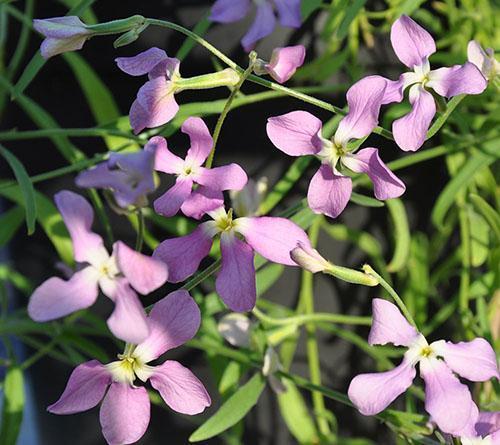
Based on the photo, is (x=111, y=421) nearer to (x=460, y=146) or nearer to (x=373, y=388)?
(x=373, y=388)

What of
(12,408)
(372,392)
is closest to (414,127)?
(372,392)

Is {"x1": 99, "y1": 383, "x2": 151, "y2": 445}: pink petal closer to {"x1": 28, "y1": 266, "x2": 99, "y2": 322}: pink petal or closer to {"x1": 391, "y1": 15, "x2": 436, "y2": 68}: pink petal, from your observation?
{"x1": 28, "y1": 266, "x2": 99, "y2": 322}: pink petal

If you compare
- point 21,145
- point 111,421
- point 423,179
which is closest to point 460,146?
point 423,179

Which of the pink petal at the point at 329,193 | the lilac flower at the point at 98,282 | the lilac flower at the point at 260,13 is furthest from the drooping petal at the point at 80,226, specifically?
the lilac flower at the point at 260,13

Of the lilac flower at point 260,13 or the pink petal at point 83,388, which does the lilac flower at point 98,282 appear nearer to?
the pink petal at point 83,388

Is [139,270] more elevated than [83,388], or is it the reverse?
[139,270]

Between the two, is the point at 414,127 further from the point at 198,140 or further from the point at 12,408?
the point at 12,408

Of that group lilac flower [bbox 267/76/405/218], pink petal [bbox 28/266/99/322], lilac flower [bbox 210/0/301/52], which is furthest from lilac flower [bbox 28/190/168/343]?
lilac flower [bbox 210/0/301/52]

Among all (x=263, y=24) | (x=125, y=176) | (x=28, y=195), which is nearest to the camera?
(x=125, y=176)
